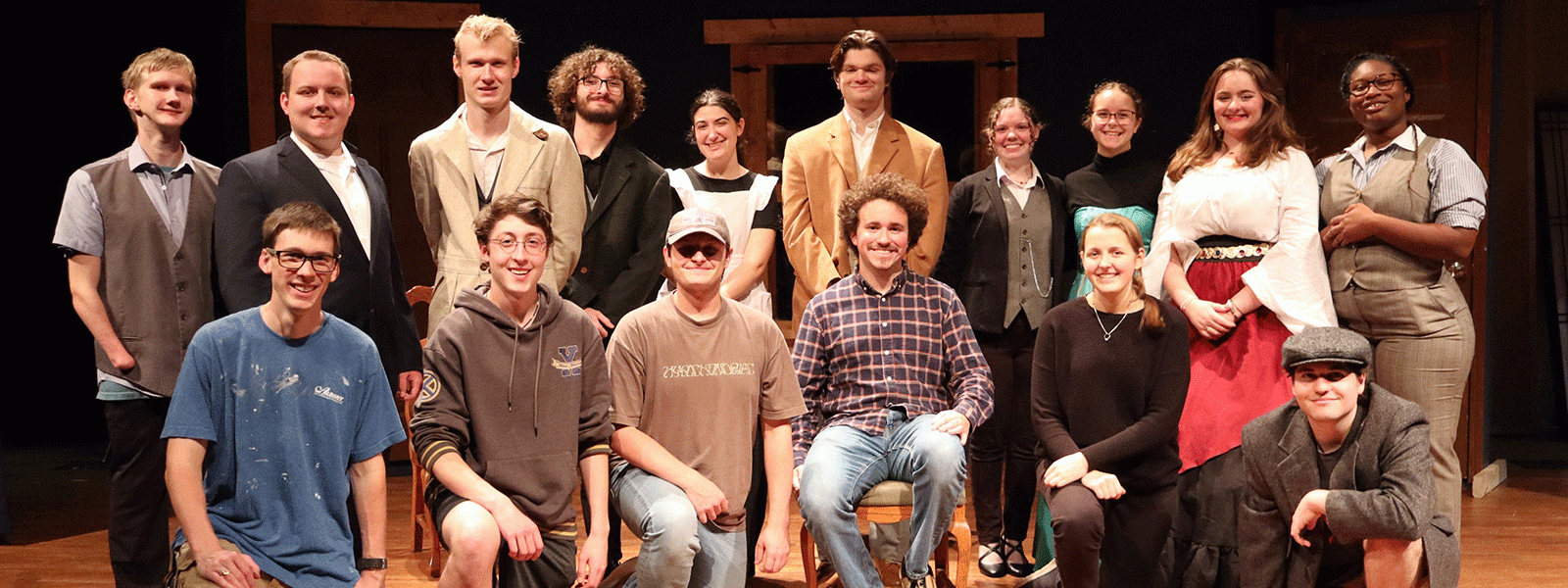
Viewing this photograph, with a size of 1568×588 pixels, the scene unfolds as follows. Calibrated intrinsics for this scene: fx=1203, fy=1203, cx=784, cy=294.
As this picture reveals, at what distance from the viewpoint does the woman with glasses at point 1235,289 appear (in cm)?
319

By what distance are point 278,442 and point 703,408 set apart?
3.08ft

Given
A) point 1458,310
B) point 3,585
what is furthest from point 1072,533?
point 3,585

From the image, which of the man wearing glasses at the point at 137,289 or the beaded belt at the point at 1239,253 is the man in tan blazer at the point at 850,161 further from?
the man wearing glasses at the point at 137,289

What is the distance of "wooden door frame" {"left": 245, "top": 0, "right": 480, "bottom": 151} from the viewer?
520 cm

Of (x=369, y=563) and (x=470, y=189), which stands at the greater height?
(x=470, y=189)

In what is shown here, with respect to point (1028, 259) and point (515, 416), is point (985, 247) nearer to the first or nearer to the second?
point (1028, 259)

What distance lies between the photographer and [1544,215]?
5.89 m

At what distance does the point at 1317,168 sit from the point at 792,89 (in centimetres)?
269

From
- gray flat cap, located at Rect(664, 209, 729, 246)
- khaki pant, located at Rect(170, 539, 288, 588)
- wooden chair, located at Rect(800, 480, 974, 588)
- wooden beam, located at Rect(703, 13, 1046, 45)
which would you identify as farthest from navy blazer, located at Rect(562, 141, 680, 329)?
wooden beam, located at Rect(703, 13, 1046, 45)

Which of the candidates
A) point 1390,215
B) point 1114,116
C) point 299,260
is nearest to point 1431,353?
point 1390,215

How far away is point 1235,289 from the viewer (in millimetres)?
3264

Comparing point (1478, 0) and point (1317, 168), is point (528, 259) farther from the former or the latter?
point (1478, 0)

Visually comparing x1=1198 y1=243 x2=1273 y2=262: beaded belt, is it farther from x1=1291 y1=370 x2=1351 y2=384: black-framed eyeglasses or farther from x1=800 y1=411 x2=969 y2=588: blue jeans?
x1=800 y1=411 x2=969 y2=588: blue jeans

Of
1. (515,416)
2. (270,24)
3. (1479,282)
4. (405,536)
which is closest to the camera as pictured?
(515,416)
